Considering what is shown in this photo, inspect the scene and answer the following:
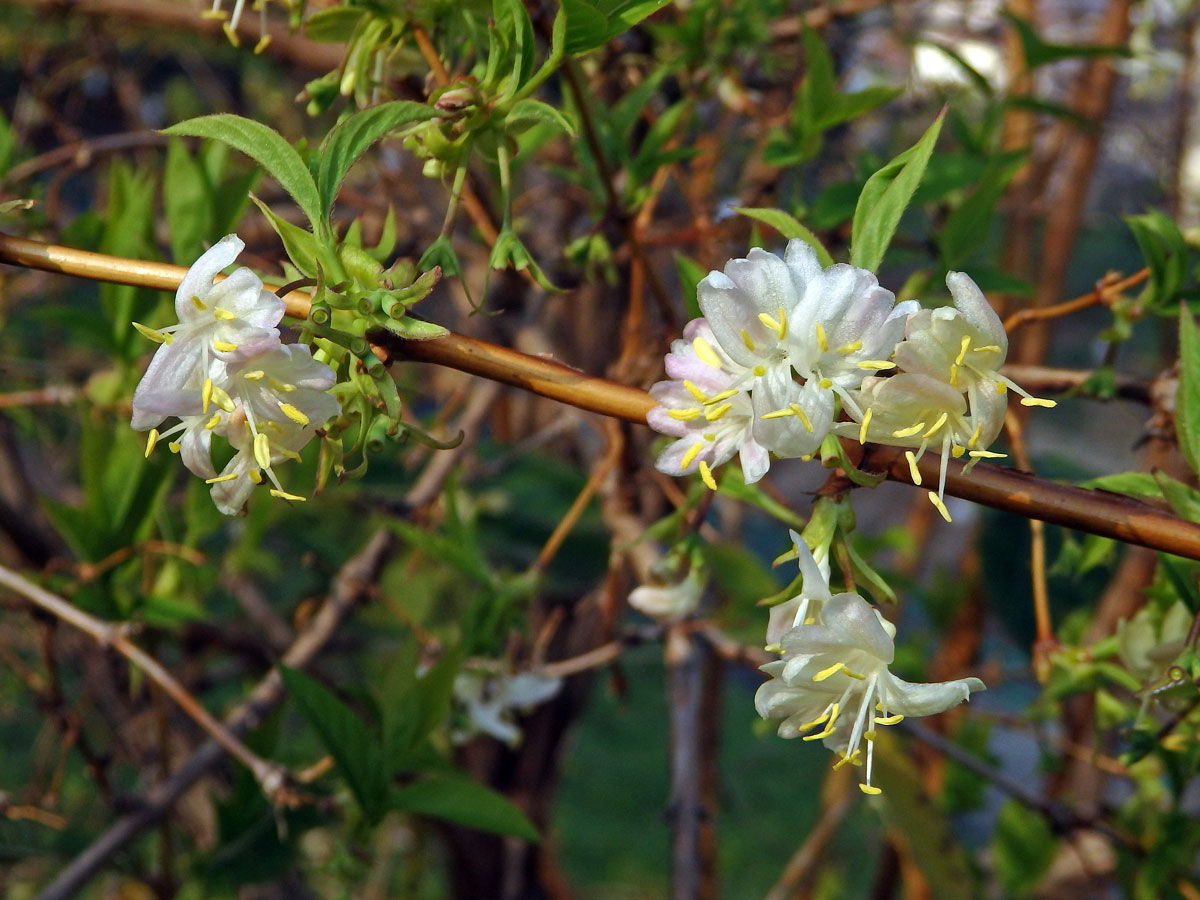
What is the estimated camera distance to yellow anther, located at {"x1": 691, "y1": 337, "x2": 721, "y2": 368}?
0.50 m

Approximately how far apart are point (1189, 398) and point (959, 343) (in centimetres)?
20

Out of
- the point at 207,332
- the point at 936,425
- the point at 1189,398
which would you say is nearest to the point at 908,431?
the point at 936,425

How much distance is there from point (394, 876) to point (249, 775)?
1356 millimetres

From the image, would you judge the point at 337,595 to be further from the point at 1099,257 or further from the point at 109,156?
the point at 1099,257

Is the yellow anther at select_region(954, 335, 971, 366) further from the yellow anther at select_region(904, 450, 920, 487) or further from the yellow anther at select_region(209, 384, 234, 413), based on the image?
the yellow anther at select_region(209, 384, 234, 413)

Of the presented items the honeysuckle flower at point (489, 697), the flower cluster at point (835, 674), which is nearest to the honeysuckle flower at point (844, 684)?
the flower cluster at point (835, 674)

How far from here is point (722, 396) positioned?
490mm

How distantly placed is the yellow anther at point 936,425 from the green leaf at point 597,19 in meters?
0.25

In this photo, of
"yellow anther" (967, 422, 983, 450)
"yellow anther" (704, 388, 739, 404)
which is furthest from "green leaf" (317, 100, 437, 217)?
"yellow anther" (967, 422, 983, 450)

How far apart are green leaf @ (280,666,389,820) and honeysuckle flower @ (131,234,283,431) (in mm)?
341

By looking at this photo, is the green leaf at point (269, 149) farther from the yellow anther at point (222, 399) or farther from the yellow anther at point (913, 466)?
the yellow anther at point (913, 466)

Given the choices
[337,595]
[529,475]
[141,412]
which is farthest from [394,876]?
[141,412]

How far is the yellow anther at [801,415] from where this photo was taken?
467 mm

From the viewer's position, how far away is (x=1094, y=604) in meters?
1.36
